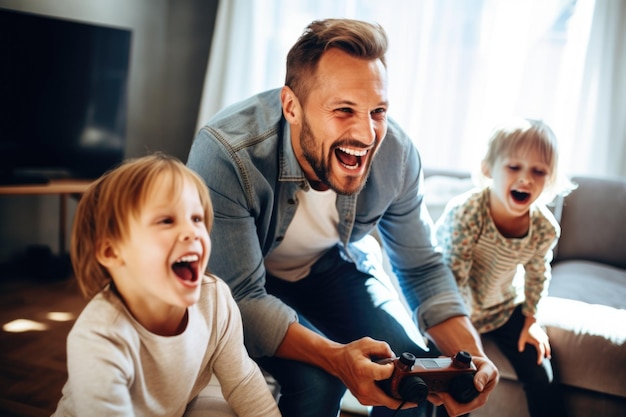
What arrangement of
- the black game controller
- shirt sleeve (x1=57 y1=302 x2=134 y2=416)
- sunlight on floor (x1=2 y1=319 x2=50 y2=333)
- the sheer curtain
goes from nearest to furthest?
shirt sleeve (x1=57 y1=302 x2=134 y2=416)
the black game controller
sunlight on floor (x1=2 y1=319 x2=50 y2=333)
the sheer curtain

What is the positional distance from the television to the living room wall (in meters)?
0.29

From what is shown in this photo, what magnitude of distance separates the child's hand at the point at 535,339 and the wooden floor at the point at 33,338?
0.61 m

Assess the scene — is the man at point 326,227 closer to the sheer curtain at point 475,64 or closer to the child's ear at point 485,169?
the child's ear at point 485,169

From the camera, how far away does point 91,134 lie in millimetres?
2621

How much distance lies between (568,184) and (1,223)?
2.58 m

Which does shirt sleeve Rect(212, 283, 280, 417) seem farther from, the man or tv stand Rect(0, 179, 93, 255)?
tv stand Rect(0, 179, 93, 255)

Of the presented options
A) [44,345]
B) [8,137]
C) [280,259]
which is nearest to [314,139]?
[280,259]

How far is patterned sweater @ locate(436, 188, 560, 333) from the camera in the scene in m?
1.51

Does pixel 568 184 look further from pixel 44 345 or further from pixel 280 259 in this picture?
pixel 44 345

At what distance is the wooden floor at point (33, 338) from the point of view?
5.19 feet

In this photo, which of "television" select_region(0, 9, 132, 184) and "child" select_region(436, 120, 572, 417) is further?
"television" select_region(0, 9, 132, 184)

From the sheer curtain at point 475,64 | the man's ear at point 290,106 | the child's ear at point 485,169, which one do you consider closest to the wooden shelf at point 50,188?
the sheer curtain at point 475,64

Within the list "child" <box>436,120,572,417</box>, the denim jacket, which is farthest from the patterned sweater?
the denim jacket

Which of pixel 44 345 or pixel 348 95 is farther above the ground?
pixel 348 95
